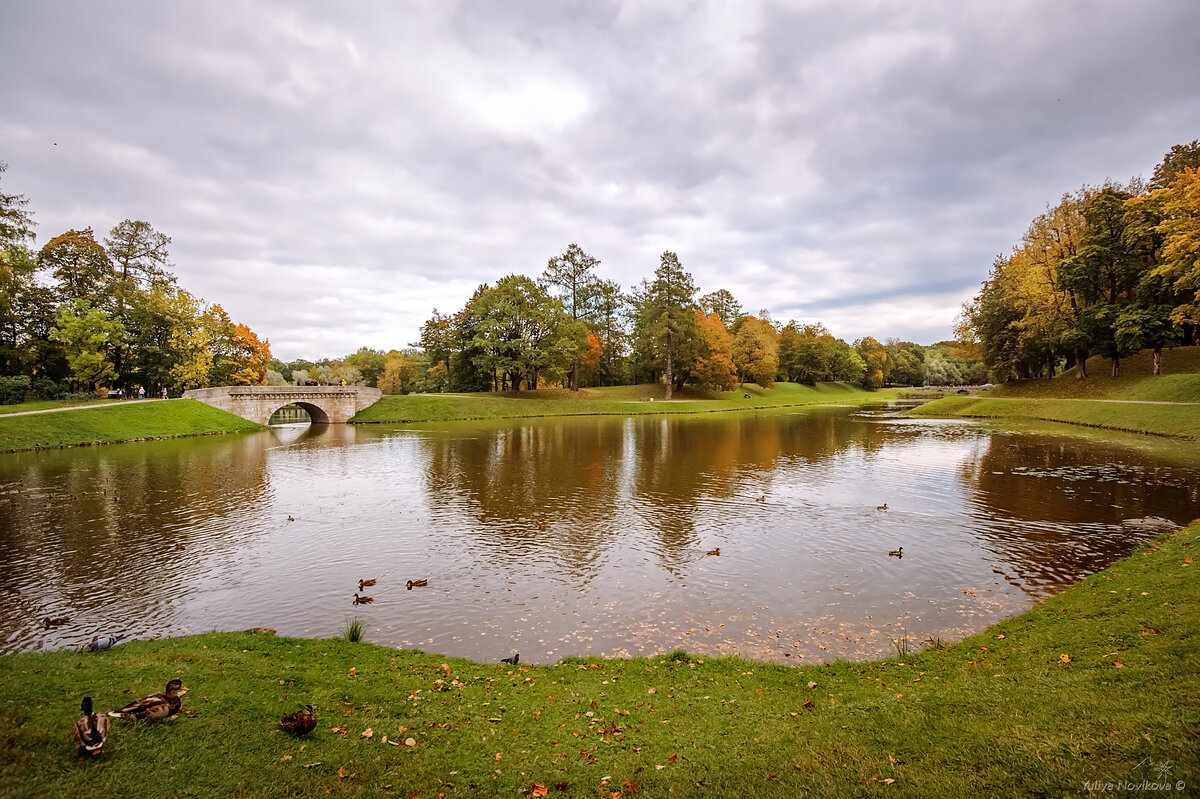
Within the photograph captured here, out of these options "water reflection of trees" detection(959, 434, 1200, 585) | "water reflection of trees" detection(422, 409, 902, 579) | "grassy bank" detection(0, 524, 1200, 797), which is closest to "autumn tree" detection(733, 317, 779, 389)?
"water reflection of trees" detection(422, 409, 902, 579)

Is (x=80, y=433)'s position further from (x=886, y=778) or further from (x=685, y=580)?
(x=886, y=778)

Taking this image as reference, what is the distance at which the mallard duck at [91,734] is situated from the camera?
15.5 ft

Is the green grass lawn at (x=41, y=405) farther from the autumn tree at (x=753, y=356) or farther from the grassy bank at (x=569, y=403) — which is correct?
the autumn tree at (x=753, y=356)

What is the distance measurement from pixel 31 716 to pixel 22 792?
136 cm

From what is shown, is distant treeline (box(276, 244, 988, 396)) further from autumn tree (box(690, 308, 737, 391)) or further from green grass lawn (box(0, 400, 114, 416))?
green grass lawn (box(0, 400, 114, 416))

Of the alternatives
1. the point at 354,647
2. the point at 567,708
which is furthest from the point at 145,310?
the point at 567,708

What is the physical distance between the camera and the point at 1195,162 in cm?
4934

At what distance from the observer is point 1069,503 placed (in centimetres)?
1784

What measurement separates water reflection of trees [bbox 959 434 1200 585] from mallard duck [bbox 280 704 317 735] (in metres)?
13.6

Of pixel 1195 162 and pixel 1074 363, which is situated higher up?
pixel 1195 162

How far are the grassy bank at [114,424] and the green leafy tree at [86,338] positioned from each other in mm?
9668

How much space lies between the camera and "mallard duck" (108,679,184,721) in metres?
5.34

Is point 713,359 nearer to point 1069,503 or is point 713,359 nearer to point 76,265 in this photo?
point 1069,503

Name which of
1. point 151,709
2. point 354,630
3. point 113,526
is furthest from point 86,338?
point 151,709
